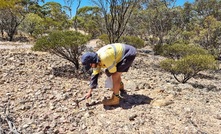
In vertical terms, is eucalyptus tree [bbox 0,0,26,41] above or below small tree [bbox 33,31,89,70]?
above

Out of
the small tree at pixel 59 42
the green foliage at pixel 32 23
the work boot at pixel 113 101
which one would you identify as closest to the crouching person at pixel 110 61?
the work boot at pixel 113 101

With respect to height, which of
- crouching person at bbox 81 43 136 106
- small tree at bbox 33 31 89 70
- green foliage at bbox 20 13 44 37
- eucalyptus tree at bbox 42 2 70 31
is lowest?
crouching person at bbox 81 43 136 106

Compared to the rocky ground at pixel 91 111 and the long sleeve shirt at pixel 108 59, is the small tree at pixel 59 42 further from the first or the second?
the long sleeve shirt at pixel 108 59

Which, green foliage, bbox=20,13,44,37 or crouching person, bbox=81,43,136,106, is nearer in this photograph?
crouching person, bbox=81,43,136,106

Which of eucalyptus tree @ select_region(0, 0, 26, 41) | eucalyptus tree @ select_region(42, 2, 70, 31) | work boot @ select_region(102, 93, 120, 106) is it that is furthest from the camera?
eucalyptus tree @ select_region(42, 2, 70, 31)

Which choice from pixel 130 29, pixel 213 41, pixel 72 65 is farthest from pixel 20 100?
pixel 130 29

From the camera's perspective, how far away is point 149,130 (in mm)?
3457

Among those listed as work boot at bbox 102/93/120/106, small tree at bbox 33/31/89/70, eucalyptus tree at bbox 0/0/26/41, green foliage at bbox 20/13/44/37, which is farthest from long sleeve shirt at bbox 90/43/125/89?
green foliage at bbox 20/13/44/37

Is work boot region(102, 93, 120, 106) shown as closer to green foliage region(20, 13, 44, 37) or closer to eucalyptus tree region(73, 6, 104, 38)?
green foliage region(20, 13, 44, 37)

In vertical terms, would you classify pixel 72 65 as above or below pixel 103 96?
above

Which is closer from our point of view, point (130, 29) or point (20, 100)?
point (20, 100)

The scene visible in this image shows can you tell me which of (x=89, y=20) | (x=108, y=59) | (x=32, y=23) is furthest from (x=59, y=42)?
(x=89, y=20)

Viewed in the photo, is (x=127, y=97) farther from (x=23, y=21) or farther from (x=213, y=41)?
(x=23, y=21)

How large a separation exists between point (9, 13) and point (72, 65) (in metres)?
15.9
